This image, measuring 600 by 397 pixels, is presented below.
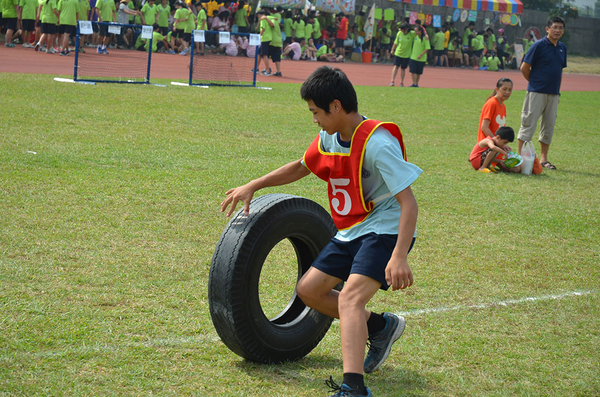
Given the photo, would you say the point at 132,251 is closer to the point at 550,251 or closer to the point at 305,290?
the point at 305,290

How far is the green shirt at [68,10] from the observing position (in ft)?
64.5

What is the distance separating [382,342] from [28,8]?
822 inches

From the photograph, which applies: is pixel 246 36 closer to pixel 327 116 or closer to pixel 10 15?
pixel 10 15

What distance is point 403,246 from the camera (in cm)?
296

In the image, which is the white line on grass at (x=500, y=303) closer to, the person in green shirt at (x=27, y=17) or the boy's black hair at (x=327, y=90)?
the boy's black hair at (x=327, y=90)

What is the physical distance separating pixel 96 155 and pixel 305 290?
553cm

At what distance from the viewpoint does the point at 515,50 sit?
43.3 metres

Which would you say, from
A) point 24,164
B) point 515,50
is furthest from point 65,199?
point 515,50

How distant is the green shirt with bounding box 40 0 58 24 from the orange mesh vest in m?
18.5

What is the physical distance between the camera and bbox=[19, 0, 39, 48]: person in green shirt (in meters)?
21.0

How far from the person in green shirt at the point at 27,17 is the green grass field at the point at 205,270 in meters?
11.9

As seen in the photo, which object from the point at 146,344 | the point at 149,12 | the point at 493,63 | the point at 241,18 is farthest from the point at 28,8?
the point at 493,63

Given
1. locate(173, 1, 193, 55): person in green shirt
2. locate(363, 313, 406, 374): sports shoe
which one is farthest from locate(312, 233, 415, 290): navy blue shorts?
locate(173, 1, 193, 55): person in green shirt

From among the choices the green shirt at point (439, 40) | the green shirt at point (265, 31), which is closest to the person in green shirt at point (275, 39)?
the green shirt at point (265, 31)
